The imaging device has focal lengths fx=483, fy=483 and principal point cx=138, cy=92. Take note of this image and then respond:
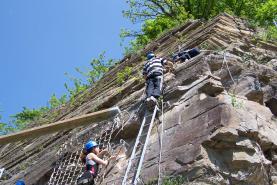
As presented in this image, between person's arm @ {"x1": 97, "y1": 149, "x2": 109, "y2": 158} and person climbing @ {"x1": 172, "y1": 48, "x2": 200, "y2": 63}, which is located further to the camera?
person climbing @ {"x1": 172, "y1": 48, "x2": 200, "y2": 63}

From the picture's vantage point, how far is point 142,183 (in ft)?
16.7

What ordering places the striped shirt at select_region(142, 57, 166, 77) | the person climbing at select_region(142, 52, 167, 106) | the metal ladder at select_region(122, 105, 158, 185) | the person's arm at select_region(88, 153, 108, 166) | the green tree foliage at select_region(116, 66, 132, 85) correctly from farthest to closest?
the green tree foliage at select_region(116, 66, 132, 85) → the striped shirt at select_region(142, 57, 166, 77) → the person climbing at select_region(142, 52, 167, 106) → the person's arm at select_region(88, 153, 108, 166) → the metal ladder at select_region(122, 105, 158, 185)

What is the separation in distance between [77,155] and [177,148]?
2400mm

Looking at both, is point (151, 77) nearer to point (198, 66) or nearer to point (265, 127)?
point (198, 66)

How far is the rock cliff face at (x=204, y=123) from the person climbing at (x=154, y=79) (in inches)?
6.1

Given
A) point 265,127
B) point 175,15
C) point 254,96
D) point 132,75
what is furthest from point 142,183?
point 175,15

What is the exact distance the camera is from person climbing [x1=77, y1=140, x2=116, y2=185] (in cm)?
580

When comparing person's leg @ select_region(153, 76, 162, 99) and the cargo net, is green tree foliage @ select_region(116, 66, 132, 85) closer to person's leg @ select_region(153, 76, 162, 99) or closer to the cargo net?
the cargo net

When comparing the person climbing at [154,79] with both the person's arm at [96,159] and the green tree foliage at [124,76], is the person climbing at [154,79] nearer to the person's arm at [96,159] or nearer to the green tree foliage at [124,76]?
the person's arm at [96,159]

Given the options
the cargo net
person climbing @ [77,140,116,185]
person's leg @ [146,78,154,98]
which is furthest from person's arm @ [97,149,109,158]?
person's leg @ [146,78,154,98]

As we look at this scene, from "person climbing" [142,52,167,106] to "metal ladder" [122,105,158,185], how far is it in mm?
215

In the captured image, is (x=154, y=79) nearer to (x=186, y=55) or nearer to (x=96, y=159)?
(x=186, y=55)

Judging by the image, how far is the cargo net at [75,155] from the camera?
676 centimetres

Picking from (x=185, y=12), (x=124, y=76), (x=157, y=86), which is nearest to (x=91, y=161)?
(x=157, y=86)
